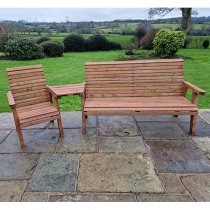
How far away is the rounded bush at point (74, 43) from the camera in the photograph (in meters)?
19.8

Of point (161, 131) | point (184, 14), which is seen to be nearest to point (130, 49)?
point (184, 14)

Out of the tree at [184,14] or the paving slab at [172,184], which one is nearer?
the paving slab at [172,184]

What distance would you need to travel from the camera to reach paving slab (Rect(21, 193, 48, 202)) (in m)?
2.70

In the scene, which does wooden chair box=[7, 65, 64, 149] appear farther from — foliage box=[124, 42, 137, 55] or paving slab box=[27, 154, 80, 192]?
foliage box=[124, 42, 137, 55]

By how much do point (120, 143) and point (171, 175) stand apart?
1.06 metres

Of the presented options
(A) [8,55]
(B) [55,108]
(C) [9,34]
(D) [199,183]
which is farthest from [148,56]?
(D) [199,183]

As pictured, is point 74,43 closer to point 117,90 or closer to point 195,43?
point 195,43

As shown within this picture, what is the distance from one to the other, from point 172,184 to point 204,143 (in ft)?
4.26

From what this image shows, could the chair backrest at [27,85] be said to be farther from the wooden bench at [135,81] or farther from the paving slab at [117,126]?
the paving slab at [117,126]

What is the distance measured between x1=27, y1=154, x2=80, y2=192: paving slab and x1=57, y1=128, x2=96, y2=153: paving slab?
0.21 meters

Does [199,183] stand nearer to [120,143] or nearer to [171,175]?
[171,175]

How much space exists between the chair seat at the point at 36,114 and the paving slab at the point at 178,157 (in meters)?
1.61

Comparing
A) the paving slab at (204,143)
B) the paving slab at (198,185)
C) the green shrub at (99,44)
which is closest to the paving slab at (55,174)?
the paving slab at (198,185)

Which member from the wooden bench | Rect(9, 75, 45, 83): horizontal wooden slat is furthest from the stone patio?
Rect(9, 75, 45, 83): horizontal wooden slat
